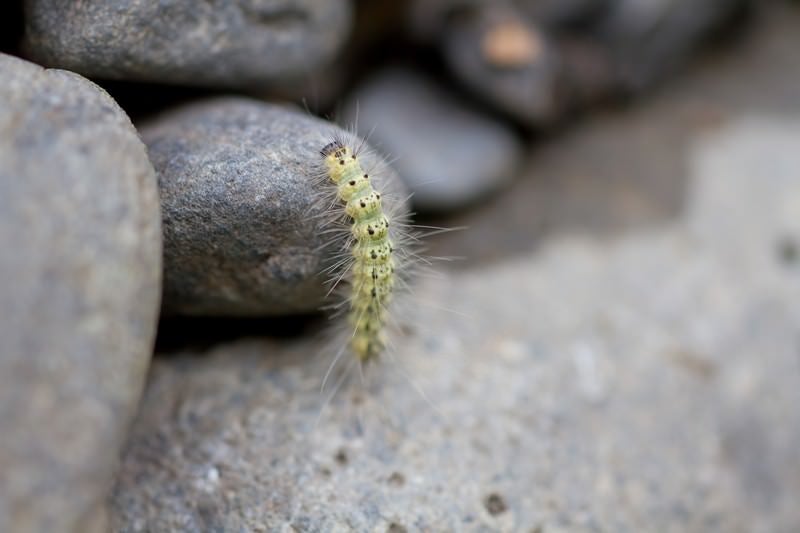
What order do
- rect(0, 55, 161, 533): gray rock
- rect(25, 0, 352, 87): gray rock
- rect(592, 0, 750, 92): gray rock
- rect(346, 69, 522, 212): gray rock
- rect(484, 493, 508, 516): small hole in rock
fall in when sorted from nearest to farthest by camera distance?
rect(0, 55, 161, 533): gray rock, rect(25, 0, 352, 87): gray rock, rect(484, 493, 508, 516): small hole in rock, rect(346, 69, 522, 212): gray rock, rect(592, 0, 750, 92): gray rock

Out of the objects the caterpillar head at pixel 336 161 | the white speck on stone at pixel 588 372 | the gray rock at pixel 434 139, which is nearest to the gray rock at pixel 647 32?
the gray rock at pixel 434 139

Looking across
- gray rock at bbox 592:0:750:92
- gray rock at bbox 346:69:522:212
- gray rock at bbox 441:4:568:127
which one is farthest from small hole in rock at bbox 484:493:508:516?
gray rock at bbox 592:0:750:92

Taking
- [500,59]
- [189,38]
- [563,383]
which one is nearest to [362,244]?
[189,38]

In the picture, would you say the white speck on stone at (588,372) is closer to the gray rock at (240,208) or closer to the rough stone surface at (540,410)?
the rough stone surface at (540,410)

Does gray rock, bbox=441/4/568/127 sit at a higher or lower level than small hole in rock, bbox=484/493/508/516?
higher

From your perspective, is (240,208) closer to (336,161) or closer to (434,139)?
(336,161)

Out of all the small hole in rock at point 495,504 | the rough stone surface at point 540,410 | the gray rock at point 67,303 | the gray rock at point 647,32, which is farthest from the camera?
the gray rock at point 647,32

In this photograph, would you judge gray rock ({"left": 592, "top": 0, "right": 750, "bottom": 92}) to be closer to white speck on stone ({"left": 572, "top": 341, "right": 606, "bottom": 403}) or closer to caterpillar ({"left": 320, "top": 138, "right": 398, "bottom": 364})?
white speck on stone ({"left": 572, "top": 341, "right": 606, "bottom": 403})

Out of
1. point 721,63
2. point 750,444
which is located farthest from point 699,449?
point 721,63
